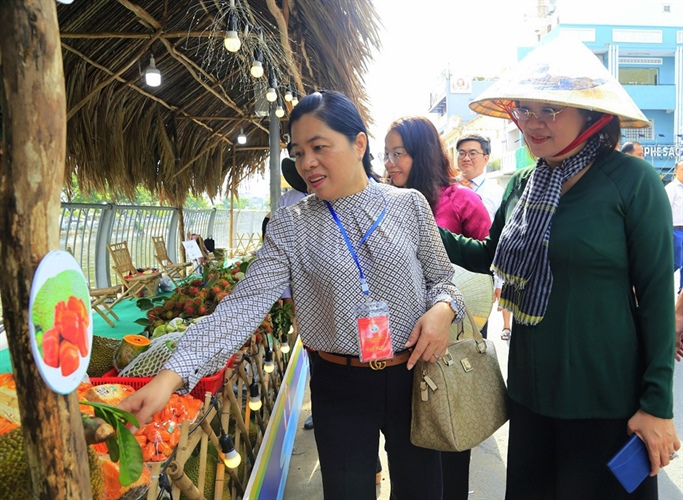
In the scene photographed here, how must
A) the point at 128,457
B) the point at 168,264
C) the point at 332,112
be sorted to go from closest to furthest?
the point at 128,457 < the point at 332,112 < the point at 168,264

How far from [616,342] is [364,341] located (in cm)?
71

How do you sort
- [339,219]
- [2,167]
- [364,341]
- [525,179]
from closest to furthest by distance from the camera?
[2,167]
[364,341]
[339,219]
[525,179]

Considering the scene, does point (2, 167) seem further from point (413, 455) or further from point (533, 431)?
point (533, 431)

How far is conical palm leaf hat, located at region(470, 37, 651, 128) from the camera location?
131 centimetres

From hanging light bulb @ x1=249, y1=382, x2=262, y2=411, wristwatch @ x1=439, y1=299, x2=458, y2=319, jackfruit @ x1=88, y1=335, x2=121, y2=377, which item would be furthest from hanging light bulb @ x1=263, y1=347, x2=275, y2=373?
wristwatch @ x1=439, y1=299, x2=458, y2=319

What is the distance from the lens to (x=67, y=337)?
26.0 inches

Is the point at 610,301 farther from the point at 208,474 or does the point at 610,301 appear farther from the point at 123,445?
the point at 208,474

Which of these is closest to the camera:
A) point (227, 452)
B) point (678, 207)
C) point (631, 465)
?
point (631, 465)

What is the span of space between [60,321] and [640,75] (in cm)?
2815

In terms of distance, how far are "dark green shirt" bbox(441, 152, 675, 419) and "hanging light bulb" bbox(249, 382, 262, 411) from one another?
140 centimetres

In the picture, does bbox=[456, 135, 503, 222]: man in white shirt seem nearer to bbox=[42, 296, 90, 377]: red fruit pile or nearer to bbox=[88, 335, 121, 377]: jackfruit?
bbox=[88, 335, 121, 377]: jackfruit

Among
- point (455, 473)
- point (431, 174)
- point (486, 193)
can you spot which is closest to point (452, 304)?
point (431, 174)

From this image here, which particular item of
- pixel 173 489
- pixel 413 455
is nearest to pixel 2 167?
pixel 173 489

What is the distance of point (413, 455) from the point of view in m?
1.48
